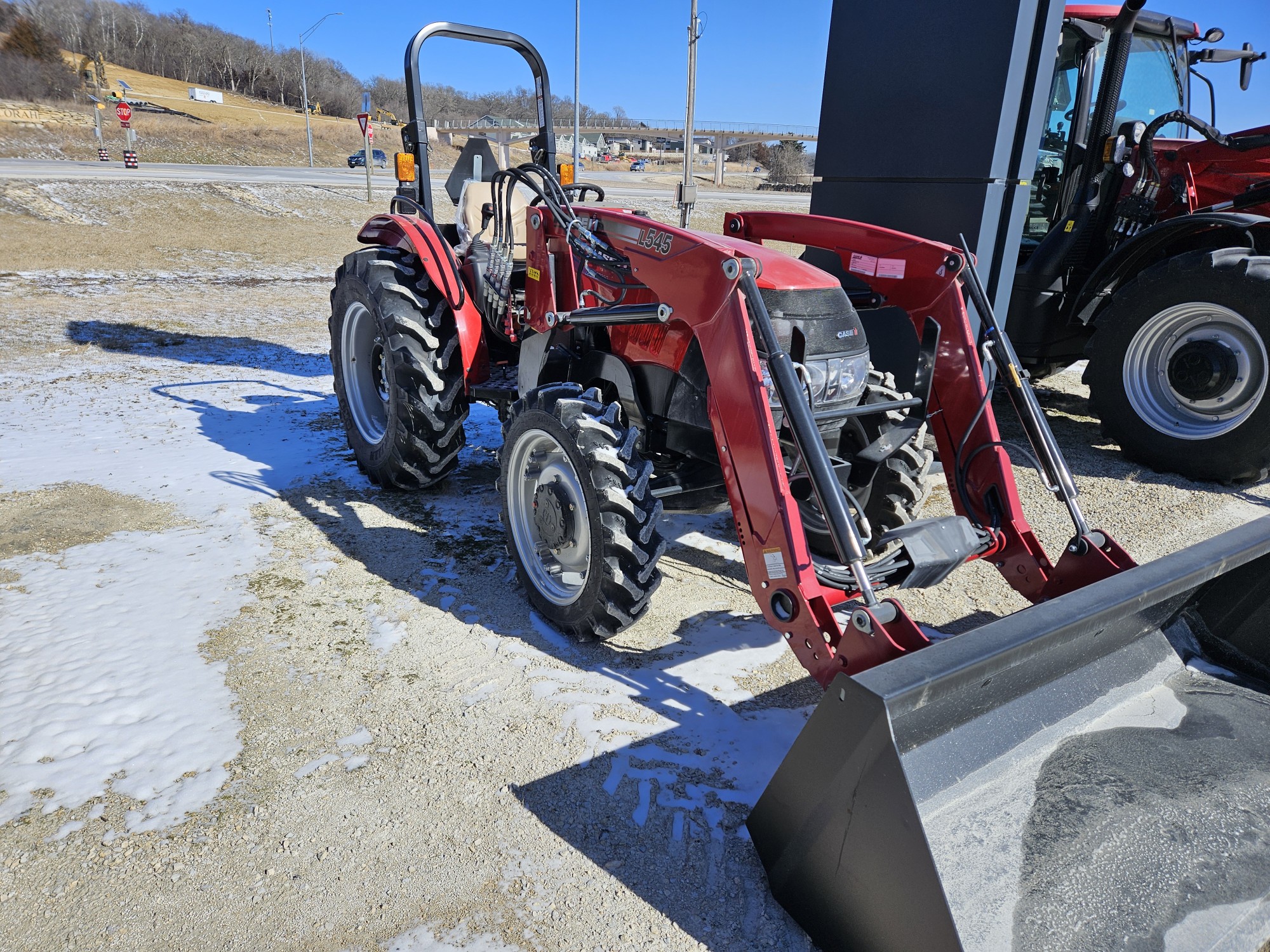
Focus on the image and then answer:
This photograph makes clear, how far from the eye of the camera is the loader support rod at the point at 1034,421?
286cm

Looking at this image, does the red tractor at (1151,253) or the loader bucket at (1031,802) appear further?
the red tractor at (1151,253)

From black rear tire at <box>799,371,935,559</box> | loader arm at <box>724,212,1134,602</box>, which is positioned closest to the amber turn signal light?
loader arm at <box>724,212,1134,602</box>

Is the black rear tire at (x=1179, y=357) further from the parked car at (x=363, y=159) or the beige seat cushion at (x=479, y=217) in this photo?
the parked car at (x=363, y=159)

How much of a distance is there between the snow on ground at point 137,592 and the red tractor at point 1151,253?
488 cm

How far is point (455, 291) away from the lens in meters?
4.30

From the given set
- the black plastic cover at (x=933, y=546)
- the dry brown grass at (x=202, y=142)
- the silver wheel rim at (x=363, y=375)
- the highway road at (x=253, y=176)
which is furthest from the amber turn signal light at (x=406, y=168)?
the dry brown grass at (x=202, y=142)

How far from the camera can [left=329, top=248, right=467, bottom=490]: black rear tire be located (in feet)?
13.8

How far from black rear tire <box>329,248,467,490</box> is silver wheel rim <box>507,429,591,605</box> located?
97 centimetres

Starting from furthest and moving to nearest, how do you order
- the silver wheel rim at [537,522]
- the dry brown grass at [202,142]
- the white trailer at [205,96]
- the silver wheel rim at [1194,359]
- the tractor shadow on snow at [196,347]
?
the white trailer at [205,96], the dry brown grass at [202,142], the tractor shadow on snow at [196,347], the silver wheel rim at [1194,359], the silver wheel rim at [537,522]

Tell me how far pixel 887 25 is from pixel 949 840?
472cm

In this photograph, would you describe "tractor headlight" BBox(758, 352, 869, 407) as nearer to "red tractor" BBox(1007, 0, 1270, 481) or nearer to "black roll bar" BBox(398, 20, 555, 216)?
"black roll bar" BBox(398, 20, 555, 216)

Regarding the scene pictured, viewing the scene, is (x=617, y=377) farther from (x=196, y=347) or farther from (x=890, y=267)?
(x=196, y=347)

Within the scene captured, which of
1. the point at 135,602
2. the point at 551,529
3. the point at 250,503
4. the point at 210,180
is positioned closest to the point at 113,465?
the point at 250,503

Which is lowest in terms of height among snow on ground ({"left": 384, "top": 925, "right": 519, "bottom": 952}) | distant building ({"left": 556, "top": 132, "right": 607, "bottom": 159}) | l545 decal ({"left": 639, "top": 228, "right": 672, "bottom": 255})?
snow on ground ({"left": 384, "top": 925, "right": 519, "bottom": 952})
